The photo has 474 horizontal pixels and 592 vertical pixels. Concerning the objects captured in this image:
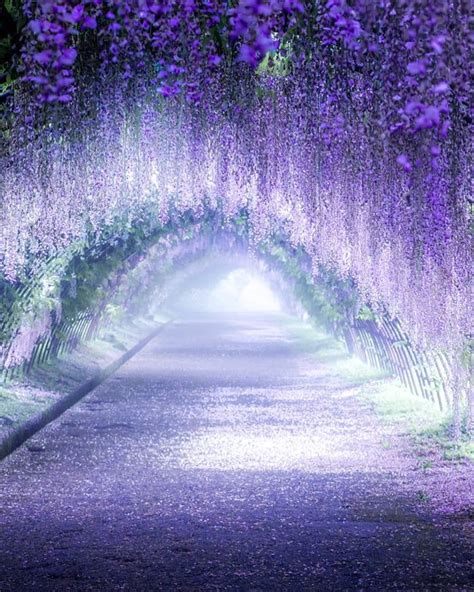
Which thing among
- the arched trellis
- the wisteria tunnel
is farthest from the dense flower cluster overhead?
the arched trellis

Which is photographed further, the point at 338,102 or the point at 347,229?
the point at 347,229

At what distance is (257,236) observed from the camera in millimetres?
11625

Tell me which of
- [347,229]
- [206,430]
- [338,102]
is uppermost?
[338,102]

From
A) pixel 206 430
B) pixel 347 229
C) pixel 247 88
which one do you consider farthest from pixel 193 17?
pixel 206 430

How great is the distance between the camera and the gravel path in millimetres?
5137

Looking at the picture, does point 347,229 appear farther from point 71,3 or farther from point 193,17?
point 71,3

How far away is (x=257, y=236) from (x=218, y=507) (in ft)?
17.5

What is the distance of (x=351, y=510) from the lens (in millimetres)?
6684

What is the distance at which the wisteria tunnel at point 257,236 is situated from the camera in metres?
5.54

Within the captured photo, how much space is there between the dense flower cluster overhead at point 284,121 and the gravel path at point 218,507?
1.94m

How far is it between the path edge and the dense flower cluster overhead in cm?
201

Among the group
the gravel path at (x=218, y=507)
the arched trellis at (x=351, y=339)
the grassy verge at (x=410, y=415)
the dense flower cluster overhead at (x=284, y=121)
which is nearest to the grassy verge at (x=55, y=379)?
the arched trellis at (x=351, y=339)

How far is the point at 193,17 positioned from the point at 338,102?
4.83 ft

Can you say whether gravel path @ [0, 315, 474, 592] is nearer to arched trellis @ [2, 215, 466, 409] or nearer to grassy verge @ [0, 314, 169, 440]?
grassy verge @ [0, 314, 169, 440]
